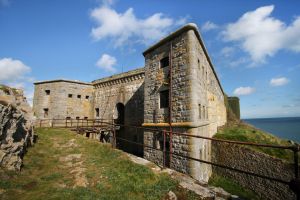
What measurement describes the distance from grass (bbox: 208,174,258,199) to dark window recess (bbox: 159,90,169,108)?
6.74 meters

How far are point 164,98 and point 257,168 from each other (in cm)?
834

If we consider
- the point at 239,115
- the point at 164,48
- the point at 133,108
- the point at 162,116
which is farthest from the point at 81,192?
the point at 239,115

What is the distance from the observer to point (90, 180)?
5.75 metres

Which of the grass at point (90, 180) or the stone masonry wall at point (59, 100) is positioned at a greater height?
the stone masonry wall at point (59, 100)

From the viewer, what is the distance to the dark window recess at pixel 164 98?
11.4 m

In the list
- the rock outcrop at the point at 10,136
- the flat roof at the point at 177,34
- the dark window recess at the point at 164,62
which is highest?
the flat roof at the point at 177,34

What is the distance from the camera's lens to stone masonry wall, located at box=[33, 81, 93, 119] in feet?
73.2

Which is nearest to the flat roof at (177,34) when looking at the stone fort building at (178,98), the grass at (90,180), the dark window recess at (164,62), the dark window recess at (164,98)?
the stone fort building at (178,98)

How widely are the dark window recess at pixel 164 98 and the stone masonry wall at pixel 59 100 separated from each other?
609 inches

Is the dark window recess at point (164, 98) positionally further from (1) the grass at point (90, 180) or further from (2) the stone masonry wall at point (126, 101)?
(2) the stone masonry wall at point (126, 101)

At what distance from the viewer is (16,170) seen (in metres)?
5.85

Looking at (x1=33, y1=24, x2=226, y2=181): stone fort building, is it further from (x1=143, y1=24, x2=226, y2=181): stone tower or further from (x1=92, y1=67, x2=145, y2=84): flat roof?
(x1=92, y1=67, x2=145, y2=84): flat roof

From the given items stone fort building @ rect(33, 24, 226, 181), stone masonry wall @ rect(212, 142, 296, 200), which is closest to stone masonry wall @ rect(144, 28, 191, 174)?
stone fort building @ rect(33, 24, 226, 181)

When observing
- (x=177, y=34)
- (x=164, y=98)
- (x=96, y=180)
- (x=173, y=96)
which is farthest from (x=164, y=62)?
(x=96, y=180)
